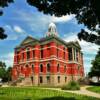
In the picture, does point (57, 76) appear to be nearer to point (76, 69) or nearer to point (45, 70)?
point (45, 70)

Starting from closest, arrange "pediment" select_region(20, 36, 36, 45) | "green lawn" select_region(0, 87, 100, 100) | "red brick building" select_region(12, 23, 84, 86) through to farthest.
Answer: "green lawn" select_region(0, 87, 100, 100)
"red brick building" select_region(12, 23, 84, 86)
"pediment" select_region(20, 36, 36, 45)

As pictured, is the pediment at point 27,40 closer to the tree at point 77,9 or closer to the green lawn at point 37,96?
the green lawn at point 37,96

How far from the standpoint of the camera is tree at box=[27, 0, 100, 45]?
1121 cm

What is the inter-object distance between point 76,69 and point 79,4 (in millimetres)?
59419

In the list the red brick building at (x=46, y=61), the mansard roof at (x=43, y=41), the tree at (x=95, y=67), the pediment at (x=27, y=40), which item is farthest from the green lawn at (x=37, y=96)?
the tree at (x=95, y=67)

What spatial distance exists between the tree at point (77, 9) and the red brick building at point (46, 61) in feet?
159

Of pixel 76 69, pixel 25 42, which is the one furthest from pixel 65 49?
pixel 25 42

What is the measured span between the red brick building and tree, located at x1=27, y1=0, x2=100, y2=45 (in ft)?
159

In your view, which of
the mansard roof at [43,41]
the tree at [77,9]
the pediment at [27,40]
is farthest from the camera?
the pediment at [27,40]

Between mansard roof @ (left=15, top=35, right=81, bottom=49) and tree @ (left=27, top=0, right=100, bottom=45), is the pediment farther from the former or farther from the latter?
tree @ (left=27, top=0, right=100, bottom=45)

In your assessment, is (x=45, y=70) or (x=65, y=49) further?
(x=65, y=49)

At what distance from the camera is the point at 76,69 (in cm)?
6988

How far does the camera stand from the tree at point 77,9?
36.8 ft

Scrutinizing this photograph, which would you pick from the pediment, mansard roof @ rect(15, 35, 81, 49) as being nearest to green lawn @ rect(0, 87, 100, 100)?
mansard roof @ rect(15, 35, 81, 49)
